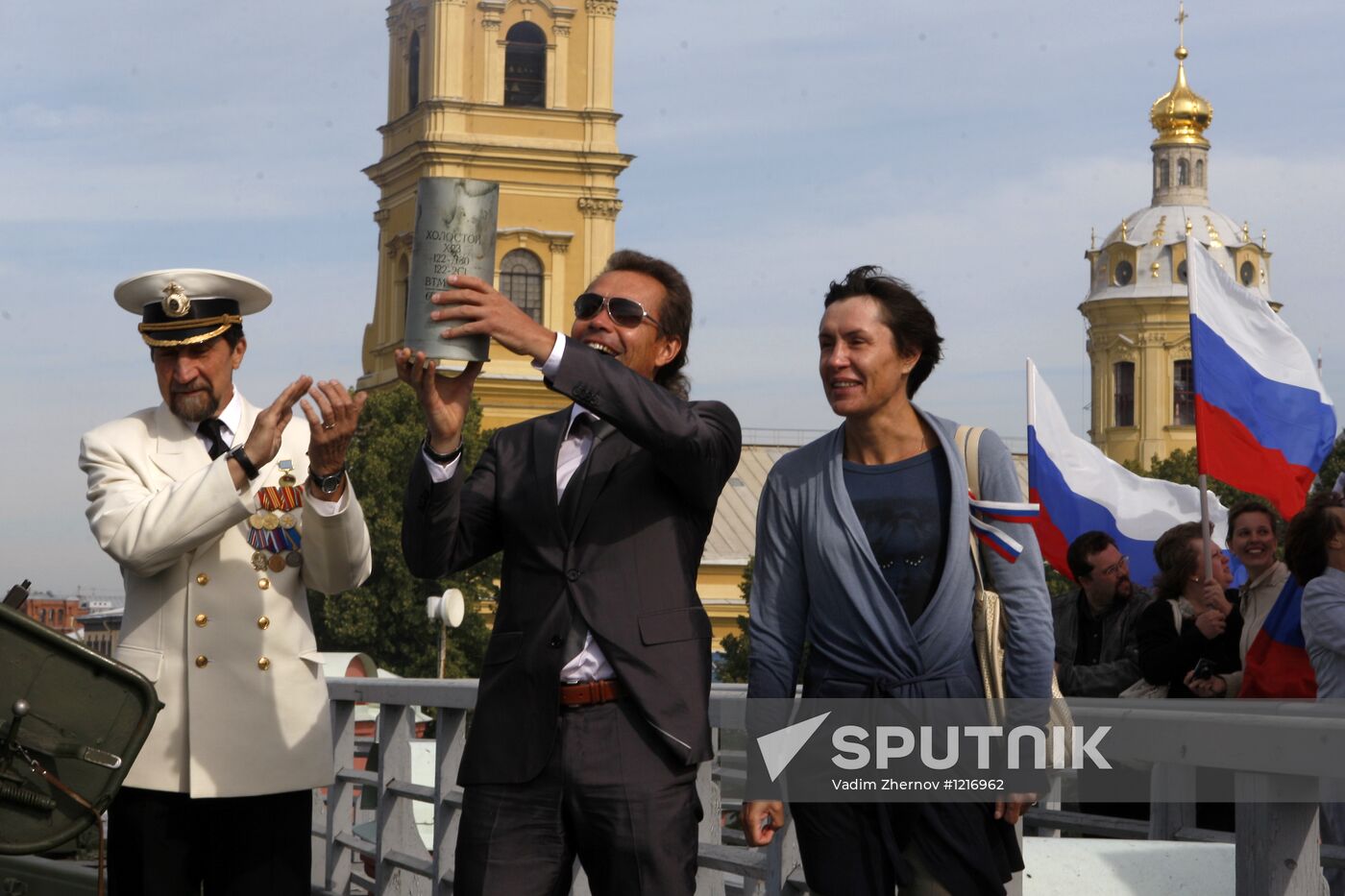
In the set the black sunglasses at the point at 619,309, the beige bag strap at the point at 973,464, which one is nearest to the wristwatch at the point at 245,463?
the black sunglasses at the point at 619,309

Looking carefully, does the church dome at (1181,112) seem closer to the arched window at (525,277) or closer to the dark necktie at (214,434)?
the arched window at (525,277)

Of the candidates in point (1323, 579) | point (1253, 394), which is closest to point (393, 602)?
point (1253, 394)

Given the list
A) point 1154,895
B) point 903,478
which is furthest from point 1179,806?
point 903,478

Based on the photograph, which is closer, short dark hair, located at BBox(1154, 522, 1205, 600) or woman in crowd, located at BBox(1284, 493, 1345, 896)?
woman in crowd, located at BBox(1284, 493, 1345, 896)

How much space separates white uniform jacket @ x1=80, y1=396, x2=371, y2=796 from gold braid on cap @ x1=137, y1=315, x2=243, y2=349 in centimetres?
17

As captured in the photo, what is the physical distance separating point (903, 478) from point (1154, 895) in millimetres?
1019

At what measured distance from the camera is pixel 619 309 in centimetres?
426

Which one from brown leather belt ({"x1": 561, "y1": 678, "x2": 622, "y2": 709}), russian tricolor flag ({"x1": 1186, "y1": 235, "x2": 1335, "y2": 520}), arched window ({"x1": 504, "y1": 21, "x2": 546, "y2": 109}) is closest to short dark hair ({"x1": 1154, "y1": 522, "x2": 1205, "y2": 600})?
russian tricolor flag ({"x1": 1186, "y1": 235, "x2": 1335, "y2": 520})

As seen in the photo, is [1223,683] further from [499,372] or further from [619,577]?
[499,372]

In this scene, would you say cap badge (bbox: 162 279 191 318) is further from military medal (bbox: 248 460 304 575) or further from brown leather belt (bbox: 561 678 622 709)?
brown leather belt (bbox: 561 678 622 709)

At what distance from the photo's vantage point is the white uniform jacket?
467cm

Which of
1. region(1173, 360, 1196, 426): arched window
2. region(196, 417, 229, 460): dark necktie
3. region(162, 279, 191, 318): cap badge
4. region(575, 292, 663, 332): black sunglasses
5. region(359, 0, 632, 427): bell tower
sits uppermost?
region(359, 0, 632, 427): bell tower

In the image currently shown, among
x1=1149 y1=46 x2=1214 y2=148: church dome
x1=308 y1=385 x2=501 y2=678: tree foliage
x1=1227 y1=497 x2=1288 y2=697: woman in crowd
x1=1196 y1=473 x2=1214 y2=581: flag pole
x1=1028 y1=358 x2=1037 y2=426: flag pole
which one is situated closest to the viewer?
x1=1227 y1=497 x2=1288 y2=697: woman in crowd

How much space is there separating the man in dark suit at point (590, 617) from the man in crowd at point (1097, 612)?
4.09 meters
